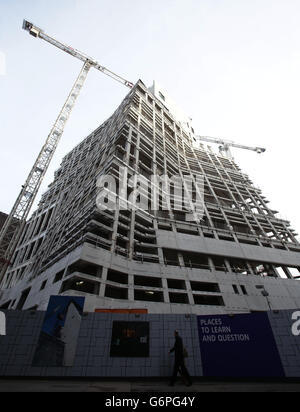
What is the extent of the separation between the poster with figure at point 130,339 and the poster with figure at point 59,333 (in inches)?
67.8

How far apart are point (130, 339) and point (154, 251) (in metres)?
16.1

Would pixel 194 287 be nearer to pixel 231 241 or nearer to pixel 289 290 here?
pixel 231 241

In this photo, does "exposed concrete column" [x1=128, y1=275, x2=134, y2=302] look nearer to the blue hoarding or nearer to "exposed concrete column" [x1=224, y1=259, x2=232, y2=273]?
the blue hoarding

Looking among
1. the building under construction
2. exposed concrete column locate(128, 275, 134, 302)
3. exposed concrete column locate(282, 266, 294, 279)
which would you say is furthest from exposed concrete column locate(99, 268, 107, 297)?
exposed concrete column locate(282, 266, 294, 279)

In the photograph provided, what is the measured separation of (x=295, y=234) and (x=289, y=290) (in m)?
15.0

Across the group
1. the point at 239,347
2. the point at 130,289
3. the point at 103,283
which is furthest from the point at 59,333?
the point at 130,289

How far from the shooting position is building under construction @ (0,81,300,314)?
20.9 m

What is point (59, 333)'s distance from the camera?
31.5 feet

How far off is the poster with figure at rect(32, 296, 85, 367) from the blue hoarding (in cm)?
568

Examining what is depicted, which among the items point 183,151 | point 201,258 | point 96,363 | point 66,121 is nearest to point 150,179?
point 201,258

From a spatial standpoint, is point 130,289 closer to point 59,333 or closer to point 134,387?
point 59,333

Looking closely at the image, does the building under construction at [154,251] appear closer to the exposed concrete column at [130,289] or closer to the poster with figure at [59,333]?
the exposed concrete column at [130,289]

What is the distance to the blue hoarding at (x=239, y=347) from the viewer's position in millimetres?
8727

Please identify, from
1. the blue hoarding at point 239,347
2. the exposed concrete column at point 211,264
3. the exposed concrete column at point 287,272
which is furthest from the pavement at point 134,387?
the exposed concrete column at point 287,272
